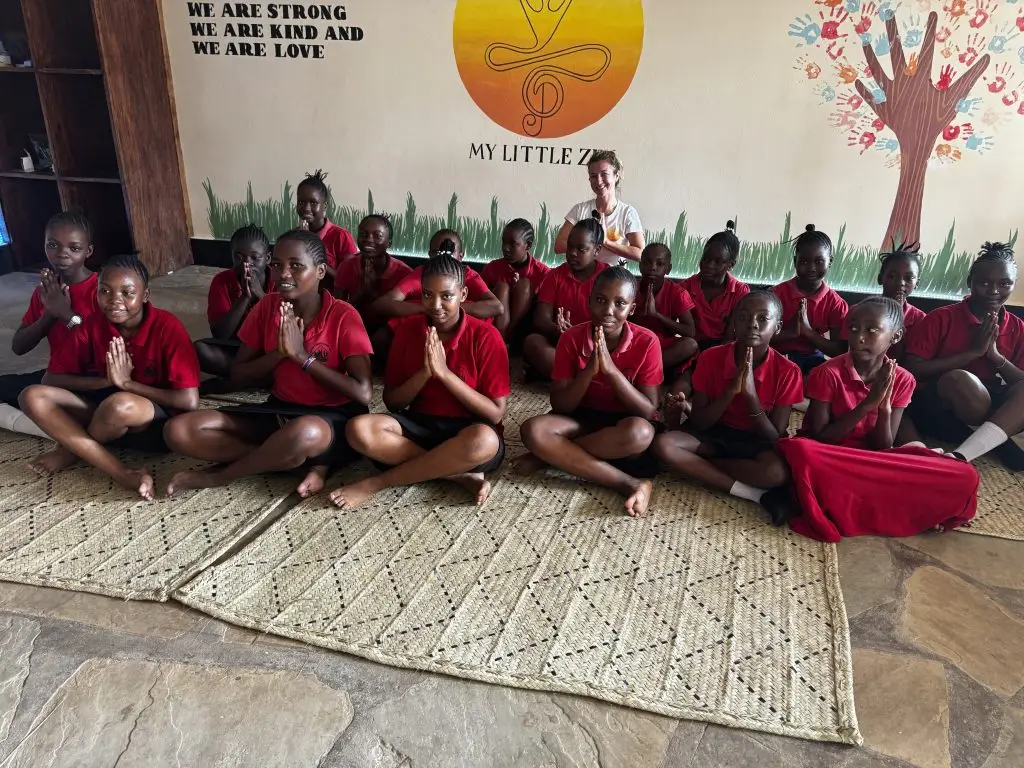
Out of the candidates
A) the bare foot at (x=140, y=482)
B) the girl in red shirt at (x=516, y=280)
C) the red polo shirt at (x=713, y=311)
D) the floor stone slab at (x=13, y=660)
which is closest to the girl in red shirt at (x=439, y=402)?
the bare foot at (x=140, y=482)

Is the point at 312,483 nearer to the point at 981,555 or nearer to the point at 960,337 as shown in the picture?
the point at 981,555

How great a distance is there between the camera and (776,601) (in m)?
1.68

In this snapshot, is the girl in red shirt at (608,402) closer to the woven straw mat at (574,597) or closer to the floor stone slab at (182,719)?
the woven straw mat at (574,597)

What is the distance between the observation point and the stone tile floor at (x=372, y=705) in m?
1.29

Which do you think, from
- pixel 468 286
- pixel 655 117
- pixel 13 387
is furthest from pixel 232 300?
pixel 655 117

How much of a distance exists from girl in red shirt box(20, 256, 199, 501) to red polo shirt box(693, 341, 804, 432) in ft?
4.97

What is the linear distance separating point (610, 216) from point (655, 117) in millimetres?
730

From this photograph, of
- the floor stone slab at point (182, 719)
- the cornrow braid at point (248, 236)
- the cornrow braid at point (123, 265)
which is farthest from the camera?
the cornrow braid at point (248, 236)

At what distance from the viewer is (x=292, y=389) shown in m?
2.12

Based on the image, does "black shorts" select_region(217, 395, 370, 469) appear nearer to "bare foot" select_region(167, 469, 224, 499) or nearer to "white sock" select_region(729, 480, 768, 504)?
"bare foot" select_region(167, 469, 224, 499)

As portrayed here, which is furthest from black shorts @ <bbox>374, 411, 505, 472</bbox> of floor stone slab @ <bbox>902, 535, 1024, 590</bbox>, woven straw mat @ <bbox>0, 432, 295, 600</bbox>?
floor stone slab @ <bbox>902, 535, 1024, 590</bbox>

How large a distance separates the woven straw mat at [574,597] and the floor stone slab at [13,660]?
329 mm

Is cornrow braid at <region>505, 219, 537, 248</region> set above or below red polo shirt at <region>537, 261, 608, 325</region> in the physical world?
above

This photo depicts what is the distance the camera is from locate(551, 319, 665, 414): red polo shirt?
2113 mm
